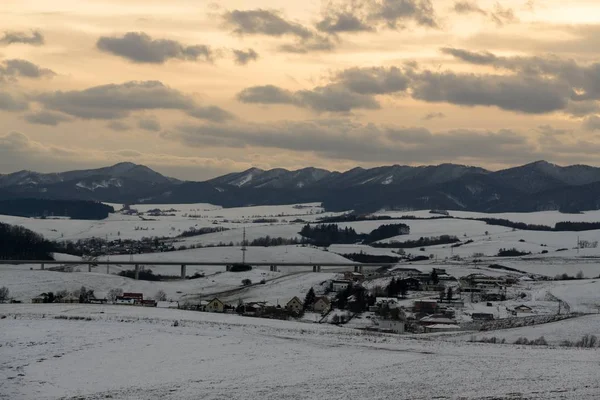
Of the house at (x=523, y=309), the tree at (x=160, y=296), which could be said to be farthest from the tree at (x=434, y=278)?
the tree at (x=160, y=296)

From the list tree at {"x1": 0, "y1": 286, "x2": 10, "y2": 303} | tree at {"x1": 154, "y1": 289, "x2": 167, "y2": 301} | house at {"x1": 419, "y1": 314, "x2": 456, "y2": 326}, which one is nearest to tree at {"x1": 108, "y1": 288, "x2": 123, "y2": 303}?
tree at {"x1": 154, "y1": 289, "x2": 167, "y2": 301}

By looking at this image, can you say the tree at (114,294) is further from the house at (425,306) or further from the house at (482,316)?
the house at (482,316)

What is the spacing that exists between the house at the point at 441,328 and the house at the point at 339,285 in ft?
125

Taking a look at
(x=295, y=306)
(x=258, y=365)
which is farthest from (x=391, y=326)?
(x=258, y=365)

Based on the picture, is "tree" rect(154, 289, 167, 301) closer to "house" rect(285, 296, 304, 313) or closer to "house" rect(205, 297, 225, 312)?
"house" rect(205, 297, 225, 312)

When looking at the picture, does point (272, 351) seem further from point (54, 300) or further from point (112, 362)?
point (54, 300)

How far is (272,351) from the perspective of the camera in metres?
49.8

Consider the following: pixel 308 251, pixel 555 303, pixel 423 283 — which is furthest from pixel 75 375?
pixel 308 251

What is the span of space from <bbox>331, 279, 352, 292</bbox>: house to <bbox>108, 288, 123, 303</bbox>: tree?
87.2ft

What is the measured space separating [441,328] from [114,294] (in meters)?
49.9

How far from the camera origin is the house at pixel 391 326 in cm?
7310

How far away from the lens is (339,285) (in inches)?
4587

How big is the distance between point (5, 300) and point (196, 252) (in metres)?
84.7

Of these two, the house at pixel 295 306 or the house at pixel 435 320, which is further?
the house at pixel 295 306
